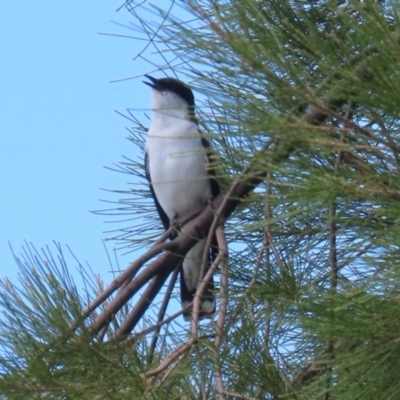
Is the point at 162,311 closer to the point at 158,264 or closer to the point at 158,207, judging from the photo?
the point at 158,264

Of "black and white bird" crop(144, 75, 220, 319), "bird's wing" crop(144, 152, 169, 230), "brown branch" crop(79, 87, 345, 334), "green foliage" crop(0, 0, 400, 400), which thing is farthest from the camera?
"black and white bird" crop(144, 75, 220, 319)

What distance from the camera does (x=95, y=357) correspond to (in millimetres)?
1849

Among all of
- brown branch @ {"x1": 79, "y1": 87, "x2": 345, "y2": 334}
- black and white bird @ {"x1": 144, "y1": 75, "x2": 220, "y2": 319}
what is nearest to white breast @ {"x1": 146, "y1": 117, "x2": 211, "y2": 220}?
black and white bird @ {"x1": 144, "y1": 75, "x2": 220, "y2": 319}

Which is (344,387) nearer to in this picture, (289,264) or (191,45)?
(289,264)

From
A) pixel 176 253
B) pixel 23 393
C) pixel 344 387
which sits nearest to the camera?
pixel 344 387

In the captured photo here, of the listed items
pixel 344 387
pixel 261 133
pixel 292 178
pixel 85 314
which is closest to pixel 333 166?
pixel 292 178

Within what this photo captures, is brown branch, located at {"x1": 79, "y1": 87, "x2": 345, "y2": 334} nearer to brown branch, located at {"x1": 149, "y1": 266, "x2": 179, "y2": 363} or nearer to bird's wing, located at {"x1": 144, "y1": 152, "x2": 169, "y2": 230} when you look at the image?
brown branch, located at {"x1": 149, "y1": 266, "x2": 179, "y2": 363}

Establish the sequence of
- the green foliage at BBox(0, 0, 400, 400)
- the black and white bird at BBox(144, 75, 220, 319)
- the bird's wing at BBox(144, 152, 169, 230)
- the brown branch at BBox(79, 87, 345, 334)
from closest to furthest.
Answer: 1. the green foliage at BBox(0, 0, 400, 400)
2. the brown branch at BBox(79, 87, 345, 334)
3. the bird's wing at BBox(144, 152, 169, 230)
4. the black and white bird at BBox(144, 75, 220, 319)

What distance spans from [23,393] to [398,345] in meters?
0.74

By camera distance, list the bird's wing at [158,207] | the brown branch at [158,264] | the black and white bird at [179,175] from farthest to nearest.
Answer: the black and white bird at [179,175] → the bird's wing at [158,207] → the brown branch at [158,264]

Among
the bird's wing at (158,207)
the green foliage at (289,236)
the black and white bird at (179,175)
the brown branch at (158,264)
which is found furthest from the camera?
the black and white bird at (179,175)

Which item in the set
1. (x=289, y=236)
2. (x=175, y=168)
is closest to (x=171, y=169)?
(x=175, y=168)

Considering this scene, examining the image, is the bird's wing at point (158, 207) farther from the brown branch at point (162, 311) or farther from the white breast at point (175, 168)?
the brown branch at point (162, 311)

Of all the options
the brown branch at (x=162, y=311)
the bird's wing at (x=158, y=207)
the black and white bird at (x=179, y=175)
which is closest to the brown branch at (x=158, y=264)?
the brown branch at (x=162, y=311)
